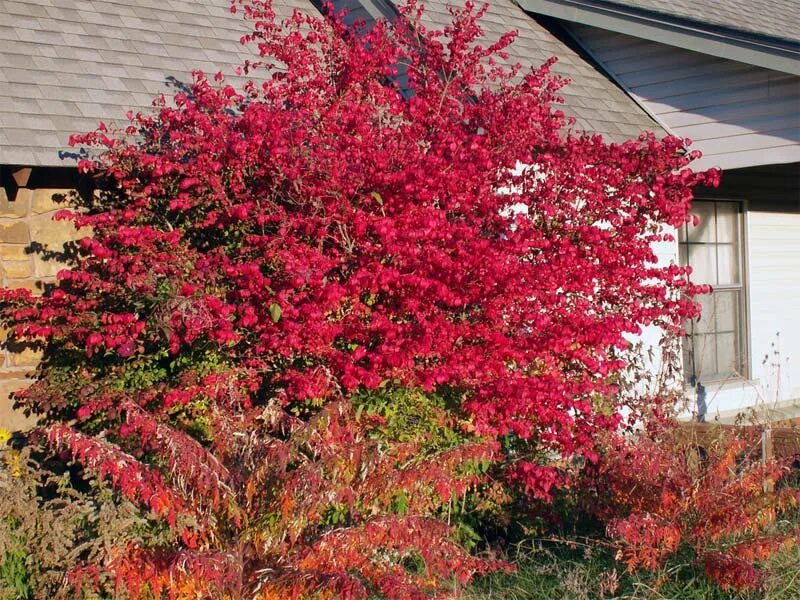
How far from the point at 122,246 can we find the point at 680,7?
565 cm

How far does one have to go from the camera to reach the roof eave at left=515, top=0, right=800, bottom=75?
795 centimetres

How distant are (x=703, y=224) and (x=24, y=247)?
6583mm

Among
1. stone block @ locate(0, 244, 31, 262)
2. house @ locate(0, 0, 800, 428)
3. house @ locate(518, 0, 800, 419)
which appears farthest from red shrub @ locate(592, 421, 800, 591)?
stone block @ locate(0, 244, 31, 262)

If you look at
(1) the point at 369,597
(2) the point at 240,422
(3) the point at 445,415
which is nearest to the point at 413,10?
(3) the point at 445,415

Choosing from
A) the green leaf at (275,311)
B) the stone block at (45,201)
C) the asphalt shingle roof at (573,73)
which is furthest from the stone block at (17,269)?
the asphalt shingle roof at (573,73)

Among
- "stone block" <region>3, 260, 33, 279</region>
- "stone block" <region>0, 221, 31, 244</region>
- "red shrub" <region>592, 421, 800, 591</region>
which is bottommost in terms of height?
"red shrub" <region>592, 421, 800, 591</region>

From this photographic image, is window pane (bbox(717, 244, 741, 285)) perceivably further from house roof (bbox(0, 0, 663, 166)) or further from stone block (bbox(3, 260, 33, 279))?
stone block (bbox(3, 260, 33, 279))

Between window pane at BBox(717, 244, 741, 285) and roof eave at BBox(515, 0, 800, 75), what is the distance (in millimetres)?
2787

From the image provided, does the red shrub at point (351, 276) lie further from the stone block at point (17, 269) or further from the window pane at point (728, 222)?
the window pane at point (728, 222)

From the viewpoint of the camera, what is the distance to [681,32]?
8531mm

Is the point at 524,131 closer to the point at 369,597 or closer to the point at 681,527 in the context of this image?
the point at 681,527

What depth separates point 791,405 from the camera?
36.4 ft

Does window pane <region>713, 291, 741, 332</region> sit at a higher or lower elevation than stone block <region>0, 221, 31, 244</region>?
lower

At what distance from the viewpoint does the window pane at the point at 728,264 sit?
10672 millimetres
